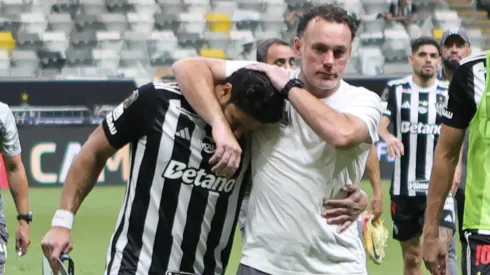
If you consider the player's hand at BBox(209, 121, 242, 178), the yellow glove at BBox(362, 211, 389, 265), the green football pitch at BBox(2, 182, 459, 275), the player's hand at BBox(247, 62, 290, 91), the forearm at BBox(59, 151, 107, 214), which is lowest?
the green football pitch at BBox(2, 182, 459, 275)

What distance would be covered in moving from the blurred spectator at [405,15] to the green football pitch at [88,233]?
6.09 m

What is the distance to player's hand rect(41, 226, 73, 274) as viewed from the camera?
4.56 meters

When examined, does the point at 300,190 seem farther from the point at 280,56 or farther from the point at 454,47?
the point at 454,47

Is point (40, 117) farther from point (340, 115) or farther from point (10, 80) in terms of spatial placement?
point (340, 115)

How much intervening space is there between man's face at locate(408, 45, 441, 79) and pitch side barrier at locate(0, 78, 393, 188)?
309 inches

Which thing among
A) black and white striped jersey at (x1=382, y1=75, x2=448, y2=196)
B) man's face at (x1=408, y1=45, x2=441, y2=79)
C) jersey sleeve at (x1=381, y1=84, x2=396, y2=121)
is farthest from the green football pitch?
man's face at (x1=408, y1=45, x2=441, y2=79)

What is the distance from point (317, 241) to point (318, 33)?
847mm

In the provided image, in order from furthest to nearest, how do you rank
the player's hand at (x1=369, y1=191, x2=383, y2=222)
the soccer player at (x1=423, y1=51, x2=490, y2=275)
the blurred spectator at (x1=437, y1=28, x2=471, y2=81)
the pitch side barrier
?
1. the pitch side barrier
2. the blurred spectator at (x1=437, y1=28, x2=471, y2=81)
3. the player's hand at (x1=369, y1=191, x2=383, y2=222)
4. the soccer player at (x1=423, y1=51, x2=490, y2=275)

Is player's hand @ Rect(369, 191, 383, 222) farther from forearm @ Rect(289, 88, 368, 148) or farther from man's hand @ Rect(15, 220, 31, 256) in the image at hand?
forearm @ Rect(289, 88, 368, 148)

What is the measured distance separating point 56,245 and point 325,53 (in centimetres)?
136

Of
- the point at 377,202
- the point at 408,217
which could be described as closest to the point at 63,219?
the point at 377,202

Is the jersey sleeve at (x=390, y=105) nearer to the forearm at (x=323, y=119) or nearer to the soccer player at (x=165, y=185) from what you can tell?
the soccer player at (x=165, y=185)

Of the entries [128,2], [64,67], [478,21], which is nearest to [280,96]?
[64,67]

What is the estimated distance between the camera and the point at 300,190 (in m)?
4.52
